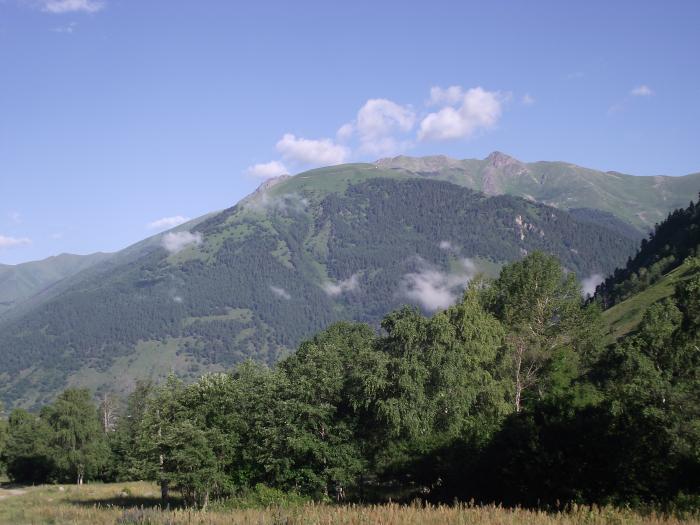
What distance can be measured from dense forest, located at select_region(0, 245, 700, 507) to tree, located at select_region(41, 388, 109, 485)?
46.2 m

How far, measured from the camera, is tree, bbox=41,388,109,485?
8788 centimetres

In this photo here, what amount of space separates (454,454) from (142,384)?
4116 inches

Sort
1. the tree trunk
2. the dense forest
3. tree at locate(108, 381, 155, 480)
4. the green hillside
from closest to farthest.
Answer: the dense forest, tree at locate(108, 381, 155, 480), the tree trunk, the green hillside

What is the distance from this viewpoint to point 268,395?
150 ft

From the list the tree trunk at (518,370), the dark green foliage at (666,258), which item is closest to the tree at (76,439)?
the tree trunk at (518,370)

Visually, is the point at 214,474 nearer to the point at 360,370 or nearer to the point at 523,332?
the point at 360,370

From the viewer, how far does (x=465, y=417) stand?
5034 centimetres

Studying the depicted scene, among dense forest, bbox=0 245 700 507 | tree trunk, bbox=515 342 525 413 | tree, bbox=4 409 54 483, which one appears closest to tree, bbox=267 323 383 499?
dense forest, bbox=0 245 700 507

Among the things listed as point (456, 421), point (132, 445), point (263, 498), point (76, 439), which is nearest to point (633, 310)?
point (456, 421)

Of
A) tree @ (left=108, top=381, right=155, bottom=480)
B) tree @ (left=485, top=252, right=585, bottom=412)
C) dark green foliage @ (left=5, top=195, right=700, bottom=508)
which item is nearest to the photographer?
dark green foliage @ (left=5, top=195, right=700, bottom=508)

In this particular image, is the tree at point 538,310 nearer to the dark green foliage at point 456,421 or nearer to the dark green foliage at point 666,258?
the dark green foliage at point 456,421

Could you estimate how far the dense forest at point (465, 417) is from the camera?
29.2m

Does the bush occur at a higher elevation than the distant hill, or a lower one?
lower

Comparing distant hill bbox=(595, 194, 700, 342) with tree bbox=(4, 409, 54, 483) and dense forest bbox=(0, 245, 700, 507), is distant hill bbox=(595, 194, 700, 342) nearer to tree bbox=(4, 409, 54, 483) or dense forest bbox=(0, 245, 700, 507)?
dense forest bbox=(0, 245, 700, 507)
